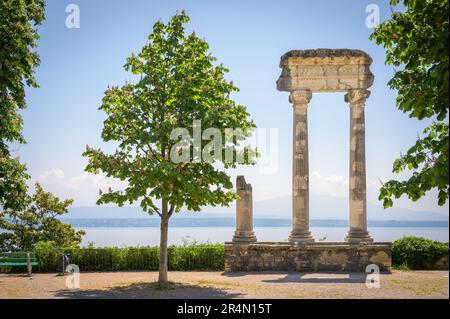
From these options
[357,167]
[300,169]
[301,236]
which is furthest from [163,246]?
[357,167]

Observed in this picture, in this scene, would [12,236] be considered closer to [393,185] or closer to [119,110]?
[119,110]

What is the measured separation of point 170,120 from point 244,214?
853 centimetres

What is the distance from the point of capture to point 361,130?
25.6 m

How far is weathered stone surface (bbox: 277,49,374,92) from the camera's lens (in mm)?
24875

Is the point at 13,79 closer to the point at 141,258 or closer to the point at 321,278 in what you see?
the point at 141,258

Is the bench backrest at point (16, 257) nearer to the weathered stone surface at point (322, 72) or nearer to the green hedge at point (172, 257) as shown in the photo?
the green hedge at point (172, 257)

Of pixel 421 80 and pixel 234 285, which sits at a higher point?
pixel 421 80

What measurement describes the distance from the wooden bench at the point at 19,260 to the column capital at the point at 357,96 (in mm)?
15891

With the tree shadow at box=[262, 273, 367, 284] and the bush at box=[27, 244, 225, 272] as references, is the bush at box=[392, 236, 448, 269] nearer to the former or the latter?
the tree shadow at box=[262, 273, 367, 284]

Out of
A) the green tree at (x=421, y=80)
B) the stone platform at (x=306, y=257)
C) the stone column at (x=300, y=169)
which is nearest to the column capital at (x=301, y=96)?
the stone column at (x=300, y=169)

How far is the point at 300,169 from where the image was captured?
25.3 m

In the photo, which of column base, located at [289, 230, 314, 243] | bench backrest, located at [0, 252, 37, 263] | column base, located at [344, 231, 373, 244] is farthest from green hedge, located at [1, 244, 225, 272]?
column base, located at [344, 231, 373, 244]
